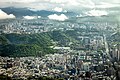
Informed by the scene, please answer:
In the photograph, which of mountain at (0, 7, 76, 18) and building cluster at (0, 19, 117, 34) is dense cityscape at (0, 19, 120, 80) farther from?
mountain at (0, 7, 76, 18)

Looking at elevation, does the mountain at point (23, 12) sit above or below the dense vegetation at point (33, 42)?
above

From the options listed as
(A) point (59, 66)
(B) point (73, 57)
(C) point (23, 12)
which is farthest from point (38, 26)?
(A) point (59, 66)

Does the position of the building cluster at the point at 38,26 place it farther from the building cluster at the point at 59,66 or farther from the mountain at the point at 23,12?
the building cluster at the point at 59,66

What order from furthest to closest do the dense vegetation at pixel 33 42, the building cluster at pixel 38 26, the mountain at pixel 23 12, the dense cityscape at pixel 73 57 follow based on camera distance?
the building cluster at pixel 38 26, the mountain at pixel 23 12, the dense vegetation at pixel 33 42, the dense cityscape at pixel 73 57

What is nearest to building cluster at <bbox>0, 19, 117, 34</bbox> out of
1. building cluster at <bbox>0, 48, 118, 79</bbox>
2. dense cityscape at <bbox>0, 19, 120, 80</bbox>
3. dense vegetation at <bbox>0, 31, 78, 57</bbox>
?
dense cityscape at <bbox>0, 19, 120, 80</bbox>

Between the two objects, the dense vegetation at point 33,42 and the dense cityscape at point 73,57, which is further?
the dense vegetation at point 33,42

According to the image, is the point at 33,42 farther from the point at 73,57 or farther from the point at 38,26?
the point at 73,57

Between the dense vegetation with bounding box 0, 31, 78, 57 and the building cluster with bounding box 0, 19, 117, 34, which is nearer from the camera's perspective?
the dense vegetation with bounding box 0, 31, 78, 57

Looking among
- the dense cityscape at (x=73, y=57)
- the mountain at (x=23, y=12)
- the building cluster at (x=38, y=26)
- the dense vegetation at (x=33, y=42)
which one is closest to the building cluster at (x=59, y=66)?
the dense cityscape at (x=73, y=57)

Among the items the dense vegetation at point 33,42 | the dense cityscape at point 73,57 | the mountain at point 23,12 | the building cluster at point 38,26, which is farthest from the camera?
the building cluster at point 38,26

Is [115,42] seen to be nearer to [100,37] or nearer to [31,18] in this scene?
[100,37]
